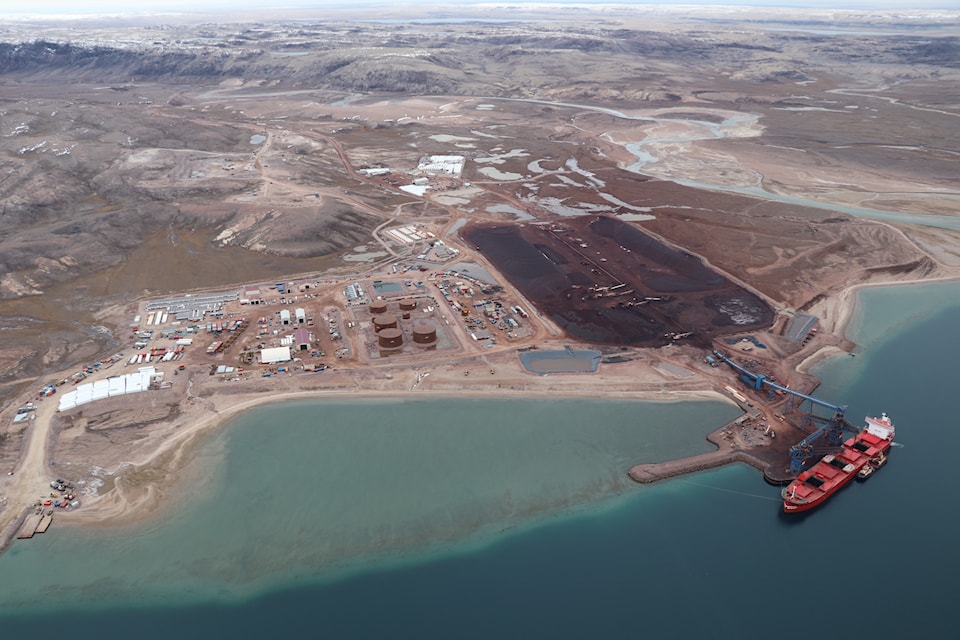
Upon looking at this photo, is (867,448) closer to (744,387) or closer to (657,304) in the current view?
(744,387)

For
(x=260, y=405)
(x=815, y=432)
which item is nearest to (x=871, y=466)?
(x=815, y=432)

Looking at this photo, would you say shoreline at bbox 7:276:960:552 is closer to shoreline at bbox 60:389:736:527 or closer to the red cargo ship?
shoreline at bbox 60:389:736:527

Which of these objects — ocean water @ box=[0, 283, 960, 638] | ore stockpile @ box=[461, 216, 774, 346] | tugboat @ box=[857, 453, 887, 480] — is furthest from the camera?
ore stockpile @ box=[461, 216, 774, 346]

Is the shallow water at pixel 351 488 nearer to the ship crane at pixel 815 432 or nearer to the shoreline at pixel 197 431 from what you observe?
the shoreline at pixel 197 431

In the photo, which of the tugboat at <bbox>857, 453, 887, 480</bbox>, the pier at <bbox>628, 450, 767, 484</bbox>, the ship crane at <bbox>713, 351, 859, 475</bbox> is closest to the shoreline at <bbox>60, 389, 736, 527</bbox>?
the ship crane at <bbox>713, 351, 859, 475</bbox>

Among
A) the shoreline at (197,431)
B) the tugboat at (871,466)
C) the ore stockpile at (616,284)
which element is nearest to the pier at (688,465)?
Answer: the shoreline at (197,431)

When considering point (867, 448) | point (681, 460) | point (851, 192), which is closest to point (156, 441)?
point (681, 460)
